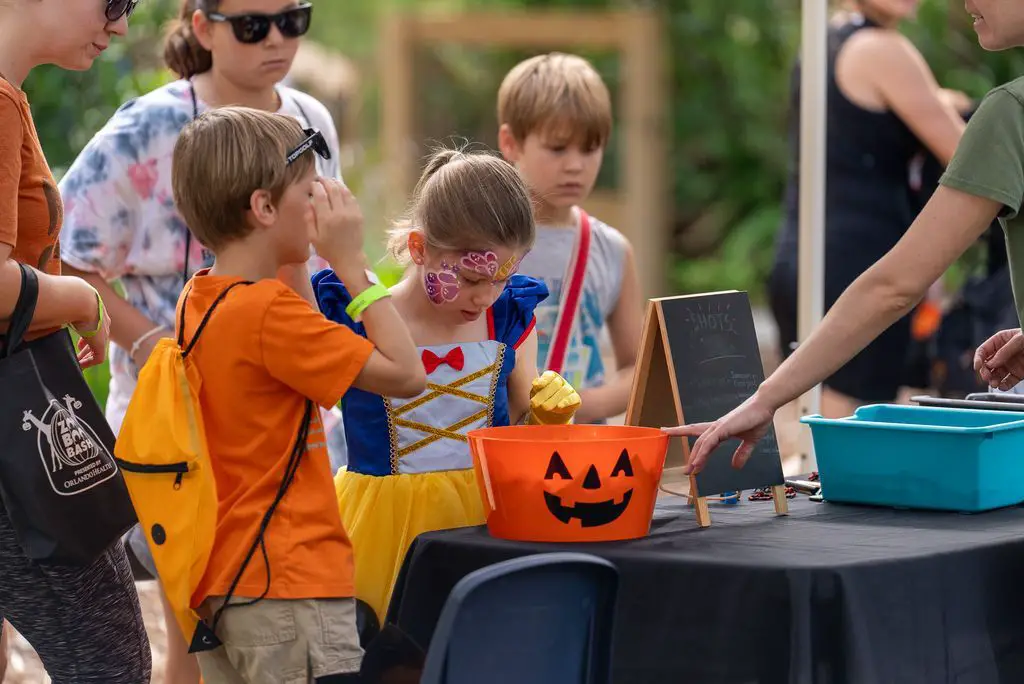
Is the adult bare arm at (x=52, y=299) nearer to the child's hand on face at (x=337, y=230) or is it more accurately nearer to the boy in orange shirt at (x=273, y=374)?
the boy in orange shirt at (x=273, y=374)

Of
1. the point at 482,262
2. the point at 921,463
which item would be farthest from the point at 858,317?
the point at 482,262

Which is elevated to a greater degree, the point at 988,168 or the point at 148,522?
the point at 988,168

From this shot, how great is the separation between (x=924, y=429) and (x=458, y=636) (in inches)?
41.8

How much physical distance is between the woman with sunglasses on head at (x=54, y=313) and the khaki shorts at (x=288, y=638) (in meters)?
0.27

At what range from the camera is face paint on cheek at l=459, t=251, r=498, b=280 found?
304 centimetres

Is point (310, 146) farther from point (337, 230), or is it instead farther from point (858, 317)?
point (858, 317)

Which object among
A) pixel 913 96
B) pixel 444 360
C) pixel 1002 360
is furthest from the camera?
pixel 913 96

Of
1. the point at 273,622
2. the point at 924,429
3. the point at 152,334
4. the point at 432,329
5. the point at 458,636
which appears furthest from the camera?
the point at 152,334

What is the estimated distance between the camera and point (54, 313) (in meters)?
2.81

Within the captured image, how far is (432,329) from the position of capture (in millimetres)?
3188

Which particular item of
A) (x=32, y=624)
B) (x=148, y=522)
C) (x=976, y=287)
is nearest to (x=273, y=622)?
(x=148, y=522)

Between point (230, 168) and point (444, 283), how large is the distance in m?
0.51

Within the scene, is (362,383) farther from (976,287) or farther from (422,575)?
(976,287)

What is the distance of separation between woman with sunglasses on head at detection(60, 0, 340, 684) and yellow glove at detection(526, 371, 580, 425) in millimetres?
1079
